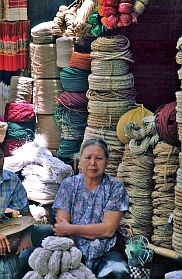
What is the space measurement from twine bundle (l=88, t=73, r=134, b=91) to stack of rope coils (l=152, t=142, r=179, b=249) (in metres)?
0.98

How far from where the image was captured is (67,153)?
30.7ft

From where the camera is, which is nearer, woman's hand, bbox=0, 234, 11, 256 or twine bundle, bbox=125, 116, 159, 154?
woman's hand, bbox=0, 234, 11, 256

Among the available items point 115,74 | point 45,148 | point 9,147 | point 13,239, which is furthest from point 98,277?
point 9,147

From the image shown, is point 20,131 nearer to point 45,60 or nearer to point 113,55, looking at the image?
point 45,60

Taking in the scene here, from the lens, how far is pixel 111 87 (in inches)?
320

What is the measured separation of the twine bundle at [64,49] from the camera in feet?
30.7

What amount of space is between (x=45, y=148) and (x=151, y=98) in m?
1.43

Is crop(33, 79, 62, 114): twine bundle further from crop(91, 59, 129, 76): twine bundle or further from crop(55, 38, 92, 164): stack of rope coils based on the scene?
crop(91, 59, 129, 76): twine bundle

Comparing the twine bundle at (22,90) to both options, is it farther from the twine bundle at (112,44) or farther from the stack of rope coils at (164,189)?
the stack of rope coils at (164,189)

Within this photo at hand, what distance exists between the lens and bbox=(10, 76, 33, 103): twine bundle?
10203mm

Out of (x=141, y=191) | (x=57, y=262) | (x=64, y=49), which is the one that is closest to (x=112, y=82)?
(x=141, y=191)

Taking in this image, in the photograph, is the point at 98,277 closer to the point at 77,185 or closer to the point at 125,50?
the point at 77,185

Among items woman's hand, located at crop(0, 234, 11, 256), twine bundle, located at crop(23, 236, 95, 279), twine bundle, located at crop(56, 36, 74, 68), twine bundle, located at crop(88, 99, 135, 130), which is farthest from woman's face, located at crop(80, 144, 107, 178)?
twine bundle, located at crop(56, 36, 74, 68)

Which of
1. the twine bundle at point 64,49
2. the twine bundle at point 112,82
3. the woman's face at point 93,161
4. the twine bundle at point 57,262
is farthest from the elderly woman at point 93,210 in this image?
the twine bundle at point 64,49
